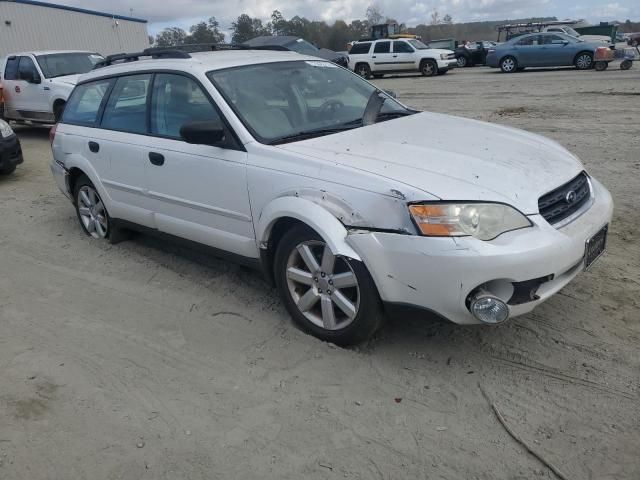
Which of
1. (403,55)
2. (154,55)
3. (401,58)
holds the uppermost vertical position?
(154,55)

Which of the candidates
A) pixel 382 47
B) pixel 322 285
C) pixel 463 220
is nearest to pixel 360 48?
pixel 382 47

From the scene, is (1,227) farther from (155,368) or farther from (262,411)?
(262,411)

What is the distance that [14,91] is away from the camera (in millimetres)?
12328

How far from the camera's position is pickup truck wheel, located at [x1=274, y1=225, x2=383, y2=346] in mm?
3127

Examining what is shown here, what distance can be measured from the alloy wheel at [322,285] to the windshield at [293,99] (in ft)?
2.54

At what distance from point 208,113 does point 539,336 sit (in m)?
2.54

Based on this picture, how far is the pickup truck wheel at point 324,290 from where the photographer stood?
3.13 metres

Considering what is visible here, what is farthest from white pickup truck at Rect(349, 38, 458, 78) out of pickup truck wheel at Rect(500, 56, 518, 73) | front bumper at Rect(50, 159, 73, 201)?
front bumper at Rect(50, 159, 73, 201)

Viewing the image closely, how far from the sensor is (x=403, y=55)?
2448 cm

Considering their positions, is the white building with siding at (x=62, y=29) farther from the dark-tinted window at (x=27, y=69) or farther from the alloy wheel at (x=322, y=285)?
the alloy wheel at (x=322, y=285)

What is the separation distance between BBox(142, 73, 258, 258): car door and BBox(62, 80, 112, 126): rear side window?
3.21ft

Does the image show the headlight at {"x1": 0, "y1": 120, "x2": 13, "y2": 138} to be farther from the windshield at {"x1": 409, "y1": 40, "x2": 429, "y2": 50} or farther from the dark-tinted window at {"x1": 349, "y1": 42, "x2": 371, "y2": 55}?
the windshield at {"x1": 409, "y1": 40, "x2": 429, "y2": 50}

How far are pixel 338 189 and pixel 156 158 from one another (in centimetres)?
175

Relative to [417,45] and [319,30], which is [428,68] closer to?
[417,45]
